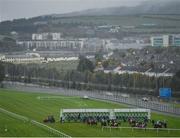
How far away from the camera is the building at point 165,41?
109 ft

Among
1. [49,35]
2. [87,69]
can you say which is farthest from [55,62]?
[49,35]

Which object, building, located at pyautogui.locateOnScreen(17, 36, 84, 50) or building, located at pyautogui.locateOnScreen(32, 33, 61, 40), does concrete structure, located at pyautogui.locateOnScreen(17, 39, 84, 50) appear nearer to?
building, located at pyautogui.locateOnScreen(17, 36, 84, 50)

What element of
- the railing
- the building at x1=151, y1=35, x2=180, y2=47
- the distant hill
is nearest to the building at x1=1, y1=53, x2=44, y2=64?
the distant hill

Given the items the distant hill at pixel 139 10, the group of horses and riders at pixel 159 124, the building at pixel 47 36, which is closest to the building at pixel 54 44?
the building at pixel 47 36

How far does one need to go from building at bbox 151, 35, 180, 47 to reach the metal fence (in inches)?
393

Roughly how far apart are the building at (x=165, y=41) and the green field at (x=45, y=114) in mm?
12846

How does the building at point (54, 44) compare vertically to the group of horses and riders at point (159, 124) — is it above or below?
above

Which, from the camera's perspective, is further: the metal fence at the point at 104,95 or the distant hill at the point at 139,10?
the distant hill at the point at 139,10

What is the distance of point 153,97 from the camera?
20.8 meters

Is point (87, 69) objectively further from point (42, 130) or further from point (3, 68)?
point (42, 130)

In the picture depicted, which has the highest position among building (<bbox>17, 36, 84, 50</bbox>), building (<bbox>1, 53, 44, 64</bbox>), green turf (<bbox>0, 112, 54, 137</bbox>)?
building (<bbox>17, 36, 84, 50</bbox>)

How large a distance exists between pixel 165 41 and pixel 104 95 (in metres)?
13.0

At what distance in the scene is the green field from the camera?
12.4 meters

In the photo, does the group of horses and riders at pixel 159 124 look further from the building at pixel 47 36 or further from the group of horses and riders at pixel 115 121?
the building at pixel 47 36
